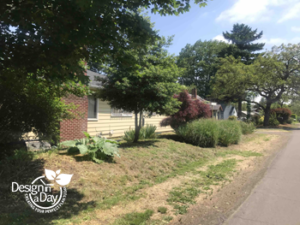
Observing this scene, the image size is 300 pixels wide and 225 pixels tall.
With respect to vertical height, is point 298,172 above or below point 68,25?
below

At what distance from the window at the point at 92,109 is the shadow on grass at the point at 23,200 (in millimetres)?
6317

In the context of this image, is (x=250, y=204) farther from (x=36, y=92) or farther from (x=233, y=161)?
(x=36, y=92)

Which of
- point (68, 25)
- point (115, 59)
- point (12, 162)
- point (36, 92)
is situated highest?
point (68, 25)

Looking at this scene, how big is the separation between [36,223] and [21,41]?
3.16 meters

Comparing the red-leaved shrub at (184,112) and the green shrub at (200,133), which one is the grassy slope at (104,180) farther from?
the red-leaved shrub at (184,112)

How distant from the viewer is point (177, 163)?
330 inches

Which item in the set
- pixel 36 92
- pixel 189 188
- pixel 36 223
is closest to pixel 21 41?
pixel 36 92

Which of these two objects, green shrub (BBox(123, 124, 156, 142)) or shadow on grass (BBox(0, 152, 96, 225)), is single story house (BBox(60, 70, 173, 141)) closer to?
green shrub (BBox(123, 124, 156, 142))

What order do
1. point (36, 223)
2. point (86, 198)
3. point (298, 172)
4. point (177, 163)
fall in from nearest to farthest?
point (36, 223)
point (86, 198)
point (298, 172)
point (177, 163)

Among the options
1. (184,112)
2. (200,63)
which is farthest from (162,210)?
(200,63)

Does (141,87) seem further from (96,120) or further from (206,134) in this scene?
(206,134)

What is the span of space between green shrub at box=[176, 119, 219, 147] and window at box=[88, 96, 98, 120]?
16.1 ft

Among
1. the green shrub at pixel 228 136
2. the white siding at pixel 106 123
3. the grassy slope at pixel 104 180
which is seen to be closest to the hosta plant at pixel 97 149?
the grassy slope at pixel 104 180

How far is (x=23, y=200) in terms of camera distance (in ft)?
13.8
